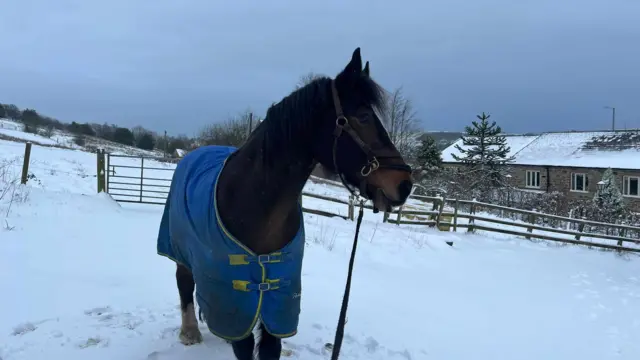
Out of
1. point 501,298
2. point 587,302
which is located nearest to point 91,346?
point 501,298

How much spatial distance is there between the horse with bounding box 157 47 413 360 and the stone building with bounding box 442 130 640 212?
101 ft

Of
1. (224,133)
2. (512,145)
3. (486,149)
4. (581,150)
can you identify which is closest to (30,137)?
(224,133)

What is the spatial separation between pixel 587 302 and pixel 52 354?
7265mm

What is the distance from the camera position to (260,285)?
7.77ft

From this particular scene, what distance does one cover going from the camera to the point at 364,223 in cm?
1162

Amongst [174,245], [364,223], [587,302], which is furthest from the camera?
[364,223]

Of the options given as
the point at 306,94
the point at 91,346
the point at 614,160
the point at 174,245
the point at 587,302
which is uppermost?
the point at 614,160

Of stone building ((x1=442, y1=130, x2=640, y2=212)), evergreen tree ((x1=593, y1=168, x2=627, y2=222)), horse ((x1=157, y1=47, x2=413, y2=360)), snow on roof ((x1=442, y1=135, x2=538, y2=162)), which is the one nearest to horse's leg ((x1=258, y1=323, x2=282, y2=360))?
horse ((x1=157, y1=47, x2=413, y2=360))

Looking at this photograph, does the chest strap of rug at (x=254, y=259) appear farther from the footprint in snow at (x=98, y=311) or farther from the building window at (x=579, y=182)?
the building window at (x=579, y=182)

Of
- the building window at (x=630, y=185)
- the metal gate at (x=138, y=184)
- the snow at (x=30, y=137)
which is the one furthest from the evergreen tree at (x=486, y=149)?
the snow at (x=30, y=137)

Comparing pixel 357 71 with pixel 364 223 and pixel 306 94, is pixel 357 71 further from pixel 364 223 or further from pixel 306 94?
pixel 364 223

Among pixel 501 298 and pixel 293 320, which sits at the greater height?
pixel 293 320

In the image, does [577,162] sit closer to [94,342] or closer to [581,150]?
[581,150]

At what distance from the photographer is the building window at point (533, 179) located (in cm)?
3328
